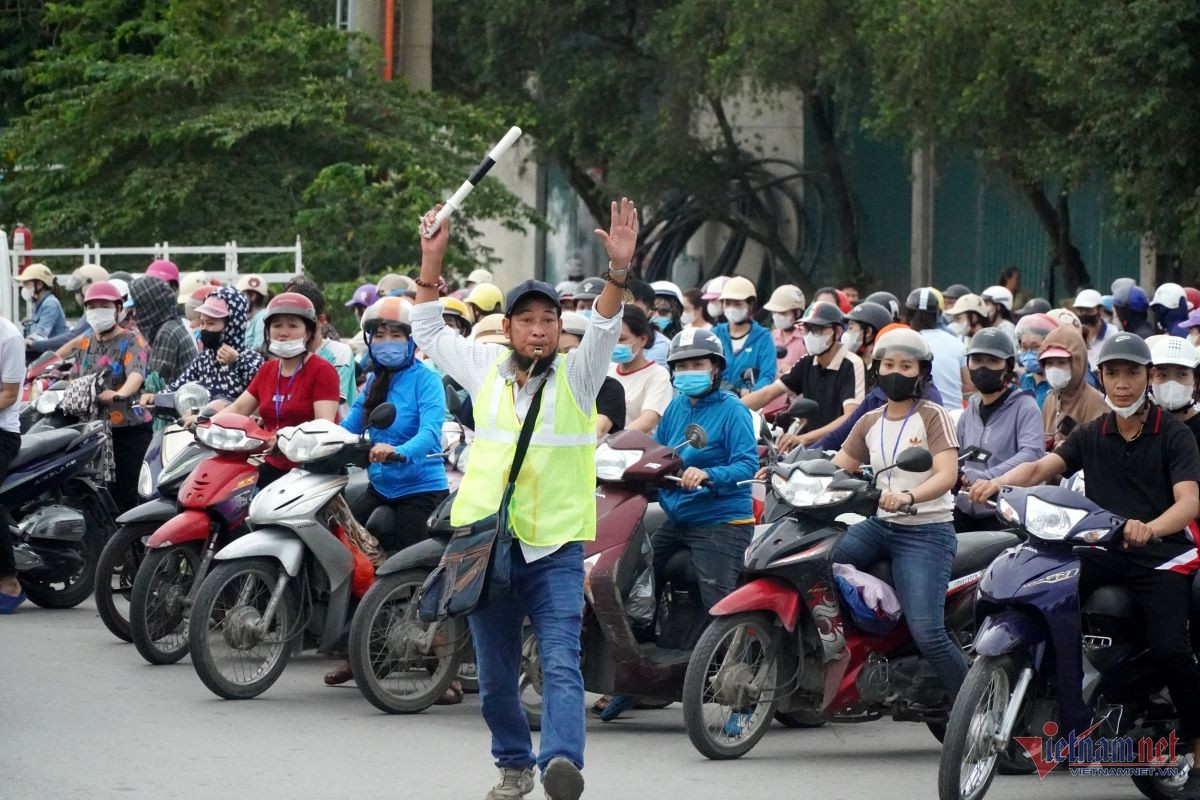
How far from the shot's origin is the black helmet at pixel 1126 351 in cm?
746

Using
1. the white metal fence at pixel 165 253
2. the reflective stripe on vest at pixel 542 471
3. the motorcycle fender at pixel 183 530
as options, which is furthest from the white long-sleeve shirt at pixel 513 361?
the white metal fence at pixel 165 253

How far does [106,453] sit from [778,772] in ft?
19.3

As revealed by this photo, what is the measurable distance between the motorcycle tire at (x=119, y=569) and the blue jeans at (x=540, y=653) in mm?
3912

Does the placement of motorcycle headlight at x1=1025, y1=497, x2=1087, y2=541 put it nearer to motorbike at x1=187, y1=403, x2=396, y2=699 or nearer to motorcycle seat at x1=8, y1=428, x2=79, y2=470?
A: motorbike at x1=187, y1=403, x2=396, y2=699

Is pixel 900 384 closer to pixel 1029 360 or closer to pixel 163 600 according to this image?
pixel 1029 360

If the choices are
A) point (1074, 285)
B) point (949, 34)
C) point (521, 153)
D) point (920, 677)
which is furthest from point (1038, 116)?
point (920, 677)

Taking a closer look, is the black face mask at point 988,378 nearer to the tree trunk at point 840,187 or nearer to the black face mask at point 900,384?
the black face mask at point 900,384

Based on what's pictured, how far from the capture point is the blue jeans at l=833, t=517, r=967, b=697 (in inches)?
330

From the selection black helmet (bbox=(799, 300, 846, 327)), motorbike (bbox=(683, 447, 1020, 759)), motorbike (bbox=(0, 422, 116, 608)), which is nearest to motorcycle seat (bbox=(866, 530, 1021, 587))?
motorbike (bbox=(683, 447, 1020, 759))

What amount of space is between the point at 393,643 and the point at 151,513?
7.07 feet

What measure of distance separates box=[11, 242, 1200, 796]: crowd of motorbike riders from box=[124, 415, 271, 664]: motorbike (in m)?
0.21

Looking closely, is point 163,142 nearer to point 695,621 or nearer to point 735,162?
point 735,162

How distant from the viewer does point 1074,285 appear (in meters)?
26.5

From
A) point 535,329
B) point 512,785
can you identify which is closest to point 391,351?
point 535,329
